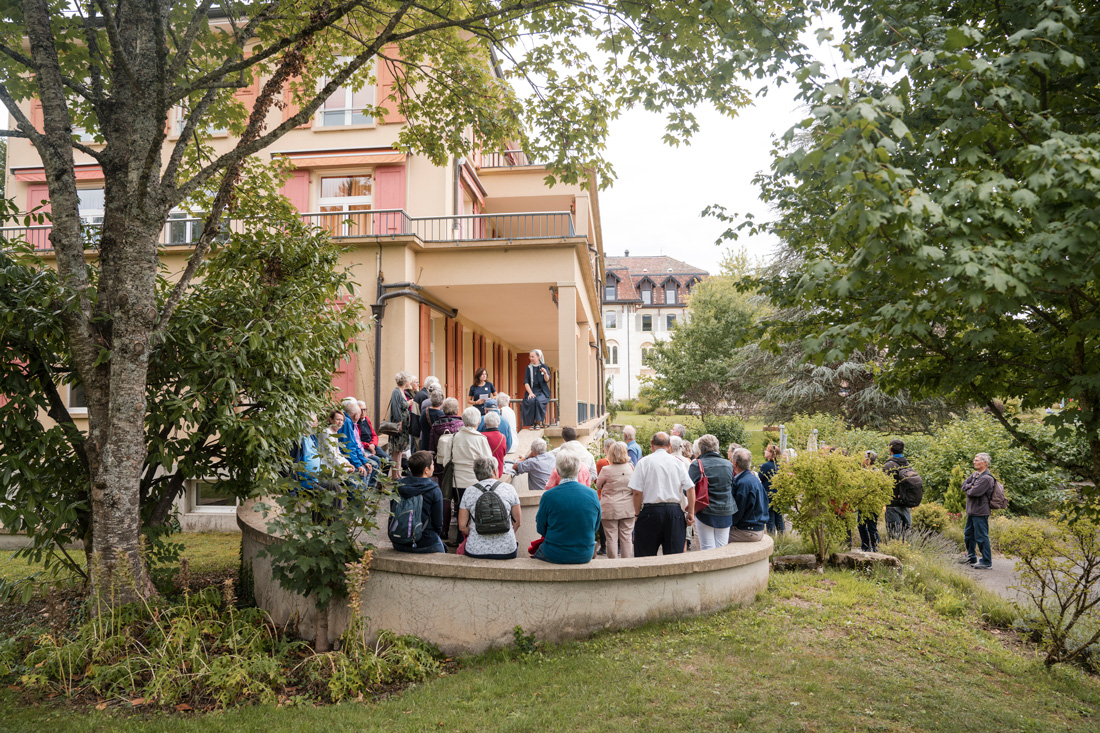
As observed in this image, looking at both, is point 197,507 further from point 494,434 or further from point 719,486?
point 719,486

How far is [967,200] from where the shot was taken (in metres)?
3.02

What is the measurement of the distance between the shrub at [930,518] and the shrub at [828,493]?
4320 millimetres

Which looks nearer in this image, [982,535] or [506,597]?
[506,597]

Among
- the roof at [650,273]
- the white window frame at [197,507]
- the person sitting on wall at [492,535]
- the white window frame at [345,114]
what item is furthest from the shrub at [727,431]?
the roof at [650,273]

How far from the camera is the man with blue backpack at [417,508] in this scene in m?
5.95

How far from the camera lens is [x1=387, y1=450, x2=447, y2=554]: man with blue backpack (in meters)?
5.95

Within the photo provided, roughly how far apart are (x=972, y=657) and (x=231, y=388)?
733 cm

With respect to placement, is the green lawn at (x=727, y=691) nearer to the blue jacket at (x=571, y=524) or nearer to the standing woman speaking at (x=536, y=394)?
the blue jacket at (x=571, y=524)

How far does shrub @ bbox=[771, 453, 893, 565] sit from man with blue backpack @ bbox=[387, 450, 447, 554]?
5.21m

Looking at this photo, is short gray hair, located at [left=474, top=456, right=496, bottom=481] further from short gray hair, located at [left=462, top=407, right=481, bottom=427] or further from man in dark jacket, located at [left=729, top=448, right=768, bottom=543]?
man in dark jacket, located at [left=729, top=448, right=768, bottom=543]

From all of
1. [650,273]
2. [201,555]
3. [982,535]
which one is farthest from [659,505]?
[650,273]

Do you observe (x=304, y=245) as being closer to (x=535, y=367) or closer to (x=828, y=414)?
(x=535, y=367)

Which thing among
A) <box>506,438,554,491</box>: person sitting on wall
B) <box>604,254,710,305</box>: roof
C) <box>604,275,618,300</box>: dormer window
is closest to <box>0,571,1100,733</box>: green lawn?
<box>506,438,554,491</box>: person sitting on wall

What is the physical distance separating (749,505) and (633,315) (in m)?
58.1
